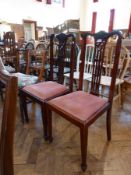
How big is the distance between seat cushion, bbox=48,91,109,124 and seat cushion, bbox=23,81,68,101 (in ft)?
0.48

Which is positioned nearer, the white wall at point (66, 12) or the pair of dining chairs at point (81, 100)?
the pair of dining chairs at point (81, 100)

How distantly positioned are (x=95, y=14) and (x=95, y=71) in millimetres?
5802

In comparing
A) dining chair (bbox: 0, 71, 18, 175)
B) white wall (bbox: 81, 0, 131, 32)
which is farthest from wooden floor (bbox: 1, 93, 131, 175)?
white wall (bbox: 81, 0, 131, 32)

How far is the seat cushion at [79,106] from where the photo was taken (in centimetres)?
119

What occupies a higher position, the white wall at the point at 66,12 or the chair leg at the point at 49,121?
the white wall at the point at 66,12

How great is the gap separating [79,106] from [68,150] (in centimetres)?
49

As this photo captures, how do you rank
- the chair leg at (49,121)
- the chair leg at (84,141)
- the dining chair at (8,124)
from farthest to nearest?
the chair leg at (49,121) < the chair leg at (84,141) < the dining chair at (8,124)

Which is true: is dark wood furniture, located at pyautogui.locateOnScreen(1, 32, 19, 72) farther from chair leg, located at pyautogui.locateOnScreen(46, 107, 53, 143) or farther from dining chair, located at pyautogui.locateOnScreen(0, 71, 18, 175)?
dining chair, located at pyautogui.locateOnScreen(0, 71, 18, 175)

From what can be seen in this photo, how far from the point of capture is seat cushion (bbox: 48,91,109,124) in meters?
1.19

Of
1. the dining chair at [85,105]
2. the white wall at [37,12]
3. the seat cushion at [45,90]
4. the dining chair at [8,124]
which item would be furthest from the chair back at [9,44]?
the dining chair at [8,124]

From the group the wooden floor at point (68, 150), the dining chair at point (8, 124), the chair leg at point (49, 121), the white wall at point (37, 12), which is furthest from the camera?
the white wall at point (37, 12)

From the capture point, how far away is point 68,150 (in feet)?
4.84

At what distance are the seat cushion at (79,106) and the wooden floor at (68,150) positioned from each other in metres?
0.43

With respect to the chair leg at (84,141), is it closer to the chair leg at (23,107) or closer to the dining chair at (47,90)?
the dining chair at (47,90)
